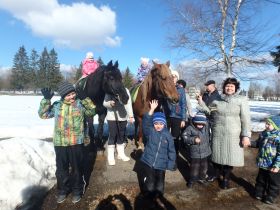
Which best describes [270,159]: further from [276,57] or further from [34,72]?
[34,72]

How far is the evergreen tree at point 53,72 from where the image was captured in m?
68.2

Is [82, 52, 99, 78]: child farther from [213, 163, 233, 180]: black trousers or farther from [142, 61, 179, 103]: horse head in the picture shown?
[213, 163, 233, 180]: black trousers

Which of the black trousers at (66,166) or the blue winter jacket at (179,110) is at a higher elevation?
the blue winter jacket at (179,110)

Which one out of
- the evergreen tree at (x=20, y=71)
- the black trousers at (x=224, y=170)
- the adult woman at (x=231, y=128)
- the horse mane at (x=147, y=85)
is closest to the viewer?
the adult woman at (x=231, y=128)

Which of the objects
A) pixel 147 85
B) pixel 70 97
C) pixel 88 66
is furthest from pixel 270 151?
pixel 88 66

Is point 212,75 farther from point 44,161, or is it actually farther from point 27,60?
point 27,60

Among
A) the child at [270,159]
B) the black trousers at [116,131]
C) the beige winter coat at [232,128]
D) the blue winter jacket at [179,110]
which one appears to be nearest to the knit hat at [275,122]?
the child at [270,159]

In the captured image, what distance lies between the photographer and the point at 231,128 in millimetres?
5094

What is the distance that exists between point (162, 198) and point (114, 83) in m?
2.40

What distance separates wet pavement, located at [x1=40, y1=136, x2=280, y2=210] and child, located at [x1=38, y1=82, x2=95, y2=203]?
317mm

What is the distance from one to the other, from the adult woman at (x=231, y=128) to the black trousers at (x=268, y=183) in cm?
42

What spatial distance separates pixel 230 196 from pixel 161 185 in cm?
133

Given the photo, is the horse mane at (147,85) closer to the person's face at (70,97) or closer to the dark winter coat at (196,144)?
the dark winter coat at (196,144)

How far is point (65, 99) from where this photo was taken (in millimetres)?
4445
